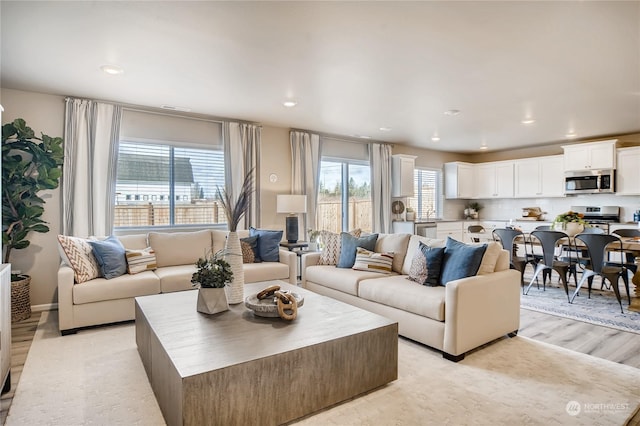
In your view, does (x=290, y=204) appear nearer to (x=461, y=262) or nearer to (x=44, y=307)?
(x=461, y=262)

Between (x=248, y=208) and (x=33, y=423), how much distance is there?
12.4 feet

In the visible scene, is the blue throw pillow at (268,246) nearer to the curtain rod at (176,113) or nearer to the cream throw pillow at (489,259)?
the curtain rod at (176,113)

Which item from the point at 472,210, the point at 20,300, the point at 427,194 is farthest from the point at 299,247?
the point at 472,210

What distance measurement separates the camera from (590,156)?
21.9 feet

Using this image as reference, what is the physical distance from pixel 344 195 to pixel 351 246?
2789 millimetres

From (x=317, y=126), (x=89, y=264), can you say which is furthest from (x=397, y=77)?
(x=89, y=264)

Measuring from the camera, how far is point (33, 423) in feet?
6.66

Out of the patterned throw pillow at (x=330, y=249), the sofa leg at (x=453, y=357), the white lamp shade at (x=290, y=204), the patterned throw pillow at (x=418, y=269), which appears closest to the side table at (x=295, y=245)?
the white lamp shade at (x=290, y=204)

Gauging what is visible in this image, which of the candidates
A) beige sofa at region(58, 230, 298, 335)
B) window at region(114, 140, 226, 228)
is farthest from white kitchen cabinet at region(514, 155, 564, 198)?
window at region(114, 140, 226, 228)

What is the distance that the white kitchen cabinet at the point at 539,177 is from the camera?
732 cm

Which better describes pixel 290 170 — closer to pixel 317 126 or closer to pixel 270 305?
pixel 317 126

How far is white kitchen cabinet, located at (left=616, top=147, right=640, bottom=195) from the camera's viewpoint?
6227mm

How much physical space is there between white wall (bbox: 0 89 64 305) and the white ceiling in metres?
0.20

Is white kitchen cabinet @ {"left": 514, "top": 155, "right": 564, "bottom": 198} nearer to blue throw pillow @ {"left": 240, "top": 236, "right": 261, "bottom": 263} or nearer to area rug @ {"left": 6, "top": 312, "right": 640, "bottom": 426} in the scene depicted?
area rug @ {"left": 6, "top": 312, "right": 640, "bottom": 426}
